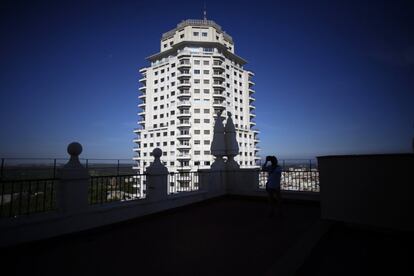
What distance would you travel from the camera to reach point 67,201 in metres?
4.72

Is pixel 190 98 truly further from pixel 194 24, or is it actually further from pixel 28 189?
pixel 28 189

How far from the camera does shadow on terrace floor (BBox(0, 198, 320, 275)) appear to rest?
10.6 feet

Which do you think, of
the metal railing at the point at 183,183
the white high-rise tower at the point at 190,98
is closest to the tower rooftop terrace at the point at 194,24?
the white high-rise tower at the point at 190,98

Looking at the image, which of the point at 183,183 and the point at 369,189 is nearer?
the point at 369,189

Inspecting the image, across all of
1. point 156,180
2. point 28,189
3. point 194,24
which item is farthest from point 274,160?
point 194,24

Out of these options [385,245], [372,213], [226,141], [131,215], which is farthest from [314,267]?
[226,141]

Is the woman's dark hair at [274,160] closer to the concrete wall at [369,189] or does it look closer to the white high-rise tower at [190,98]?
the concrete wall at [369,189]

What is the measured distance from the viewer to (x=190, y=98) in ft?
216

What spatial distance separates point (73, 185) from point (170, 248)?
2617 millimetres

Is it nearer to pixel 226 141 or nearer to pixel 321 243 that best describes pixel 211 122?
pixel 226 141

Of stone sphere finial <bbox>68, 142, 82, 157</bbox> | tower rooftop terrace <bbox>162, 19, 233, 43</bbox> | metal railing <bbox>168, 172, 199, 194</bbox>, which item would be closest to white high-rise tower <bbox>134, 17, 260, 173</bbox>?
tower rooftop terrace <bbox>162, 19, 233, 43</bbox>

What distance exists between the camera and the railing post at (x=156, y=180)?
261 inches

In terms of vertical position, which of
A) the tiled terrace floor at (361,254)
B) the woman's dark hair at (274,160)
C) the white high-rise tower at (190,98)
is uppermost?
the white high-rise tower at (190,98)

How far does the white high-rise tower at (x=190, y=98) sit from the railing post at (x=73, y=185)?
55.0 m
